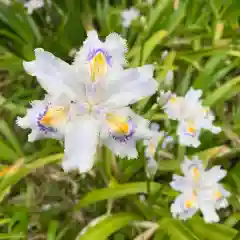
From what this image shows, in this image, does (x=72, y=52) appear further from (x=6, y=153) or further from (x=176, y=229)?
(x=176, y=229)

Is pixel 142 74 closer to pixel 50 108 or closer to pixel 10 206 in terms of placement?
pixel 50 108

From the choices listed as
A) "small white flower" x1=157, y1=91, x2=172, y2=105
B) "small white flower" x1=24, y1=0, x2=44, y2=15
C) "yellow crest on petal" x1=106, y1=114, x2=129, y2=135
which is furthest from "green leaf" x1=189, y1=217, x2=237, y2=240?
"small white flower" x1=24, y1=0, x2=44, y2=15

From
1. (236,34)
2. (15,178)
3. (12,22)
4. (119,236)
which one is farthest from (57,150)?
(236,34)

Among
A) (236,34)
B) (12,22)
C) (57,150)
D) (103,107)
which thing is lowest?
(103,107)

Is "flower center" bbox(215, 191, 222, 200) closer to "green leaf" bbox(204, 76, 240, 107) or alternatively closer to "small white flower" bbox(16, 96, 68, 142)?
"green leaf" bbox(204, 76, 240, 107)

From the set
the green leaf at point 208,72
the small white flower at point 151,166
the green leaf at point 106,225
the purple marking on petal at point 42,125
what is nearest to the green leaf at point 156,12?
the green leaf at point 208,72

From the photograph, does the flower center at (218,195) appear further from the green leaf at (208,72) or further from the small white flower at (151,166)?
the green leaf at (208,72)

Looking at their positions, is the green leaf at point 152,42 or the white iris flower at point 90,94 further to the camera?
the green leaf at point 152,42
